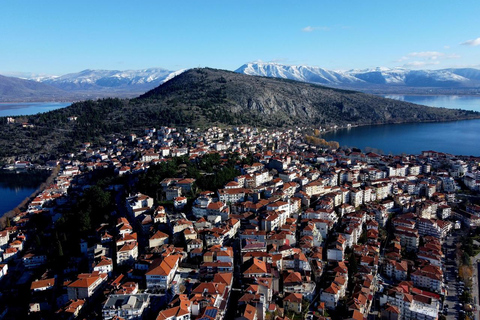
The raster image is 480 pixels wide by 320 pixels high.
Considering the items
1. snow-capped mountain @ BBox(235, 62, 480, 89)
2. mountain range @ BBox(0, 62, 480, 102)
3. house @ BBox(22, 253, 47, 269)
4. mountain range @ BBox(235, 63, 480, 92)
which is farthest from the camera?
snow-capped mountain @ BBox(235, 62, 480, 89)

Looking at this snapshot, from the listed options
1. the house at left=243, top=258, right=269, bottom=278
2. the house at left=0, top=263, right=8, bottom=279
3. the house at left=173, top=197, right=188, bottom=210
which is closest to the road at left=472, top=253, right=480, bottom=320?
the house at left=243, top=258, right=269, bottom=278

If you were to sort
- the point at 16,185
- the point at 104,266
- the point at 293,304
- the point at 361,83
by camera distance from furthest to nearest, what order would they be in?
the point at 361,83
the point at 16,185
the point at 104,266
the point at 293,304

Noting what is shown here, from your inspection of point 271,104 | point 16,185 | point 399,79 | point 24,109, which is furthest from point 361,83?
point 16,185

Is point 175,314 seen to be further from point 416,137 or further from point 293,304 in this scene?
point 416,137

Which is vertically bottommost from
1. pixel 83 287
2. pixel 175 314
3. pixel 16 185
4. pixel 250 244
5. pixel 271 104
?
pixel 16 185

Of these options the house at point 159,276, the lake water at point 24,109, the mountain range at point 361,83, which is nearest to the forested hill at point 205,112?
the house at point 159,276

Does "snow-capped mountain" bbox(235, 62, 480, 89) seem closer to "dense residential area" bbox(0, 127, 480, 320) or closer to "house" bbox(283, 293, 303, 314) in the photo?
"dense residential area" bbox(0, 127, 480, 320)
